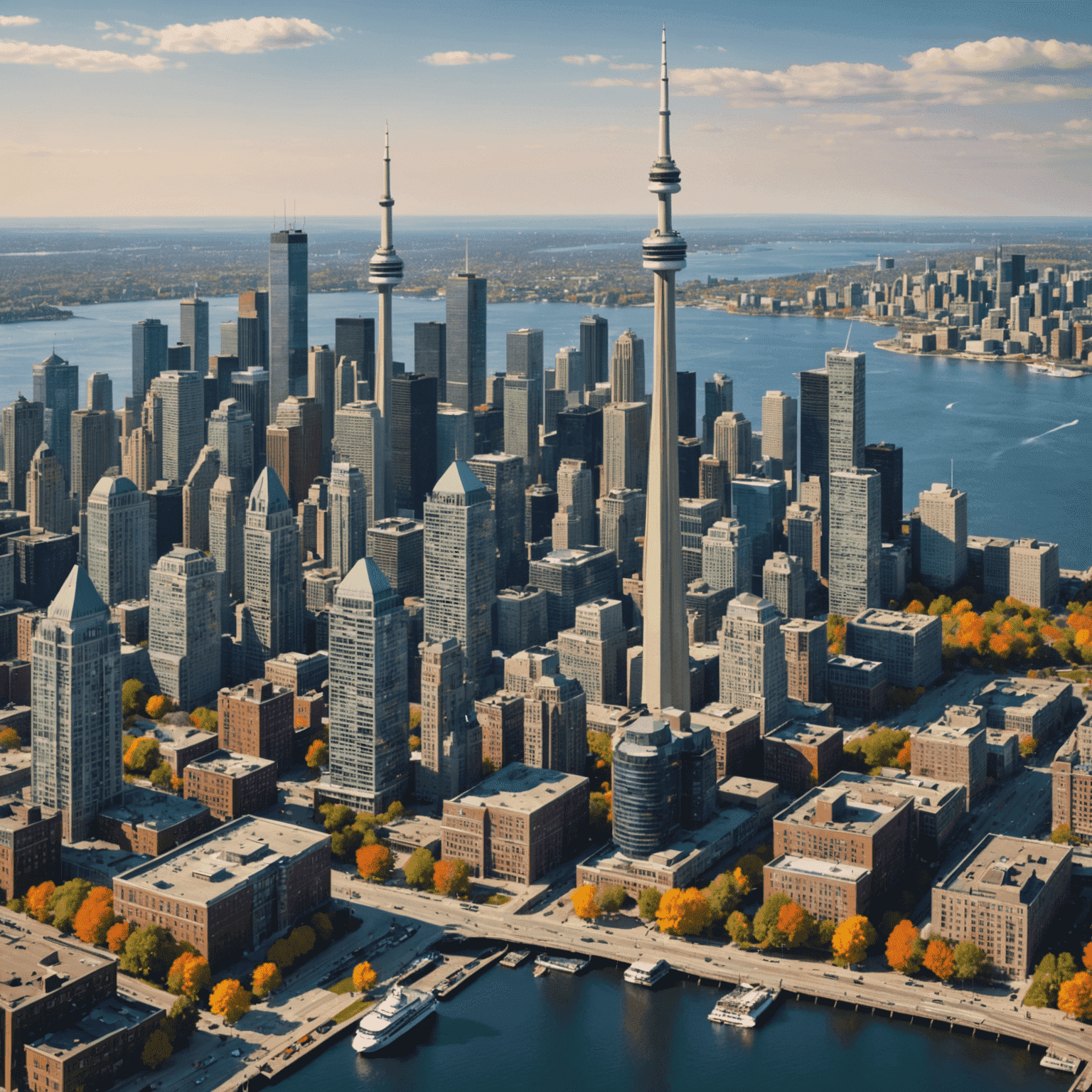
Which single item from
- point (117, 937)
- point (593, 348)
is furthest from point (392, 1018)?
point (593, 348)

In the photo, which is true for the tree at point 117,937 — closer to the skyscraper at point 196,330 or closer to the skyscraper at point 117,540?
the skyscraper at point 117,540

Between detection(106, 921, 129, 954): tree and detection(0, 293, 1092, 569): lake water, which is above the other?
detection(0, 293, 1092, 569): lake water

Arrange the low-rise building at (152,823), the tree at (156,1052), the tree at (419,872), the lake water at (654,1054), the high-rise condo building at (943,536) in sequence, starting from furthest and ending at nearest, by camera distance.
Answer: the high-rise condo building at (943,536)
the low-rise building at (152,823)
the tree at (419,872)
the lake water at (654,1054)
the tree at (156,1052)

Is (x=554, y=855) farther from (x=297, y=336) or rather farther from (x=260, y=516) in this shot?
(x=297, y=336)

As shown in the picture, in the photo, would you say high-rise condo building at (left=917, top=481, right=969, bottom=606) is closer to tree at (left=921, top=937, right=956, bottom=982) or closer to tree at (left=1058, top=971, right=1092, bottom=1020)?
tree at (left=921, top=937, right=956, bottom=982)

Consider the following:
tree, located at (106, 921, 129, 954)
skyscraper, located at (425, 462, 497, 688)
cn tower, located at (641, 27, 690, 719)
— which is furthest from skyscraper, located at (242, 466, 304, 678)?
tree, located at (106, 921, 129, 954)

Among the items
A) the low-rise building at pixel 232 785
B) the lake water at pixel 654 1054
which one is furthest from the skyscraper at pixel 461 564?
the lake water at pixel 654 1054

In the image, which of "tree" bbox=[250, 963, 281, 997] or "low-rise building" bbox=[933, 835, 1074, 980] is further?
"low-rise building" bbox=[933, 835, 1074, 980]
